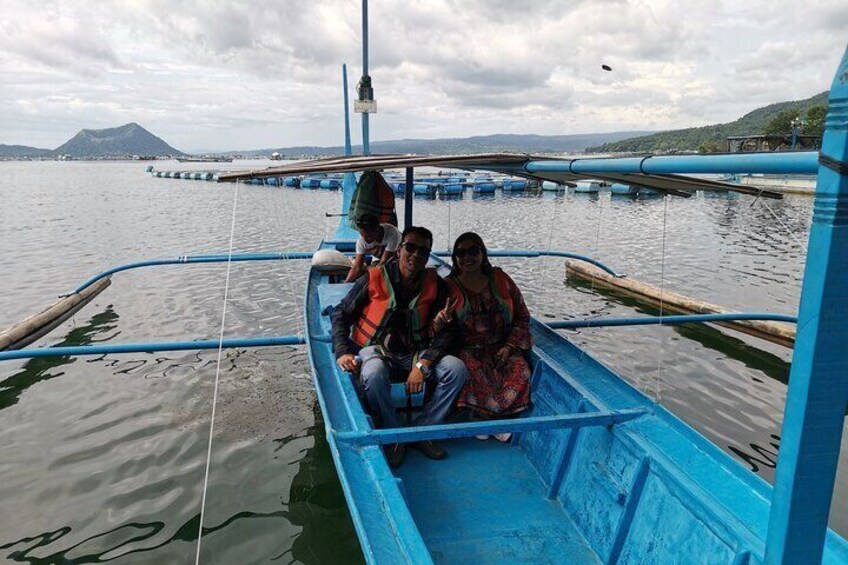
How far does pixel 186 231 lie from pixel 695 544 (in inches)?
928

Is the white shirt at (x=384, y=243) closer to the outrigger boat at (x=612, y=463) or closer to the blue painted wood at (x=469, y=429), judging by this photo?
the outrigger boat at (x=612, y=463)

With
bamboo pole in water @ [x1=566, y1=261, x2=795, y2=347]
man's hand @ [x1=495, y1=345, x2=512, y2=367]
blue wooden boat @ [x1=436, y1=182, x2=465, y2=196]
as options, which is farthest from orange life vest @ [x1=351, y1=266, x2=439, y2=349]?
blue wooden boat @ [x1=436, y1=182, x2=465, y2=196]

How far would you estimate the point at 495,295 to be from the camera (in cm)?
459

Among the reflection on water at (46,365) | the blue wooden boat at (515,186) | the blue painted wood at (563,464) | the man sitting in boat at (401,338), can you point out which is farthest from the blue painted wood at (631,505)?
the blue wooden boat at (515,186)

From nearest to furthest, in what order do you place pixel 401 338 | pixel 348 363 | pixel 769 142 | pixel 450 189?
pixel 348 363
pixel 401 338
pixel 769 142
pixel 450 189

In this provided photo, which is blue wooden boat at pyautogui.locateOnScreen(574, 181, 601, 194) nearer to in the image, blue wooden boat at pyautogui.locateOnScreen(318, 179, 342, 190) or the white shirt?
blue wooden boat at pyautogui.locateOnScreen(318, 179, 342, 190)

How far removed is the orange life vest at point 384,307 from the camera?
438 centimetres

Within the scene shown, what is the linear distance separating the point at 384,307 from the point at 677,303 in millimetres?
7769

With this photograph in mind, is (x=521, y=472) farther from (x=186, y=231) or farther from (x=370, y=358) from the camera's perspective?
(x=186, y=231)

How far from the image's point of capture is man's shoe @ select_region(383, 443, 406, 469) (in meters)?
4.25

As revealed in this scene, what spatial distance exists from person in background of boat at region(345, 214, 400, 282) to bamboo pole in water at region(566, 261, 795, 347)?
433 cm

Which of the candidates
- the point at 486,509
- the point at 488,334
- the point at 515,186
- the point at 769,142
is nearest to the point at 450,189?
the point at 515,186

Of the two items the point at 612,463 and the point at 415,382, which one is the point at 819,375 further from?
the point at 415,382

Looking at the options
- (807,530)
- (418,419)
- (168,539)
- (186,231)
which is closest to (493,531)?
(418,419)
